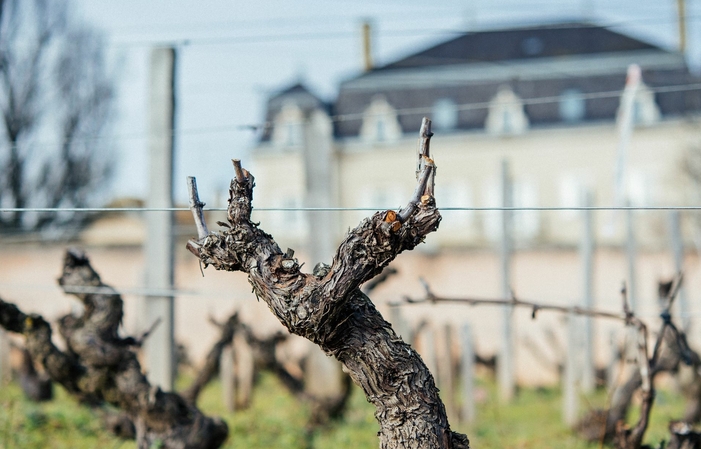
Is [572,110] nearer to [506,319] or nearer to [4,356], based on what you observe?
[506,319]

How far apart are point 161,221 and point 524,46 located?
91.1 ft

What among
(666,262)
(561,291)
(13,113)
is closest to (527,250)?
(561,291)

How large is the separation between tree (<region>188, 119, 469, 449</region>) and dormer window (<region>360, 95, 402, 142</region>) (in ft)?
87.5

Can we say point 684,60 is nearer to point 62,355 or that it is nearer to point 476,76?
point 476,76

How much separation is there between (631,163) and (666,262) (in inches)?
615

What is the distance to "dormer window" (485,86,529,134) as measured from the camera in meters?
29.8

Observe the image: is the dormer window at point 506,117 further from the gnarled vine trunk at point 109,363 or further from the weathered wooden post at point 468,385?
the gnarled vine trunk at point 109,363

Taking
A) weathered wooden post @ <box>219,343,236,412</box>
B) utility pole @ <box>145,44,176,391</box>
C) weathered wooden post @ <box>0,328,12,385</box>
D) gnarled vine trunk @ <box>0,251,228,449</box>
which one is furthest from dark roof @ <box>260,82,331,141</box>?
gnarled vine trunk @ <box>0,251,228,449</box>

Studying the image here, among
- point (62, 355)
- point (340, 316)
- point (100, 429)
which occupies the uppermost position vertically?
point (340, 316)

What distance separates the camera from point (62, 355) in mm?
5582

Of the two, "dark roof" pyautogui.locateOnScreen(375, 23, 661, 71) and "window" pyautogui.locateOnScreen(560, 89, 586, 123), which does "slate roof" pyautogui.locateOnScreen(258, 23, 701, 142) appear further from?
"window" pyautogui.locateOnScreen(560, 89, 586, 123)

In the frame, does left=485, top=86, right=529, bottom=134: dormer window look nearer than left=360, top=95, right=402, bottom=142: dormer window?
Yes

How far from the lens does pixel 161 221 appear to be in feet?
23.7

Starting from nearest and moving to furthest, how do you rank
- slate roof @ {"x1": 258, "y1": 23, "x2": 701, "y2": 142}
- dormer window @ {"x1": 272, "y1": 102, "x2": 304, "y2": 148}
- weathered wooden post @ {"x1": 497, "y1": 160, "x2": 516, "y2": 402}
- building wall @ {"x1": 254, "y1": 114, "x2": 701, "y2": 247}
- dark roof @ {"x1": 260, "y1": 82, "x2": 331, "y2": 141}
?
weathered wooden post @ {"x1": 497, "y1": 160, "x2": 516, "y2": 402} → building wall @ {"x1": 254, "y1": 114, "x2": 701, "y2": 247} → slate roof @ {"x1": 258, "y1": 23, "x2": 701, "y2": 142} → dormer window @ {"x1": 272, "y1": 102, "x2": 304, "y2": 148} → dark roof @ {"x1": 260, "y1": 82, "x2": 331, "y2": 141}
